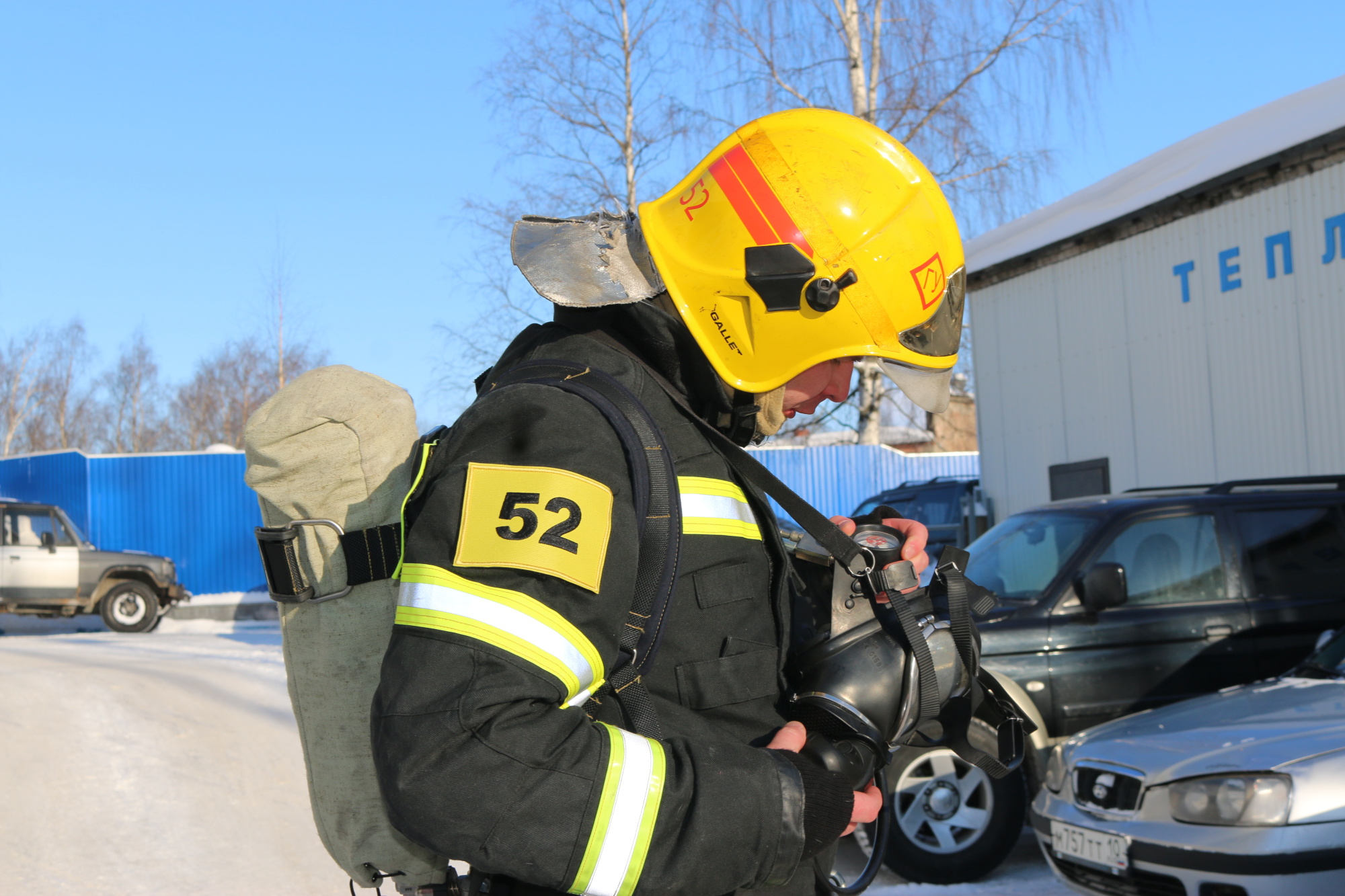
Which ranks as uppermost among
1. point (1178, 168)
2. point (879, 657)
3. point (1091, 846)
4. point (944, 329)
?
point (1178, 168)

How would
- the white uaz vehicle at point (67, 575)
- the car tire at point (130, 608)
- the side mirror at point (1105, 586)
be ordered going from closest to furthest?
the side mirror at point (1105, 586) → the white uaz vehicle at point (67, 575) → the car tire at point (130, 608)

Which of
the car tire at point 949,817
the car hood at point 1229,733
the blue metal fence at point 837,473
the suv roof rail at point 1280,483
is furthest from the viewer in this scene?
the blue metal fence at point 837,473

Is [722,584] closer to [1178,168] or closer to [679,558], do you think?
[679,558]

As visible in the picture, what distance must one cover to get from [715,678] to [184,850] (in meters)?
4.75

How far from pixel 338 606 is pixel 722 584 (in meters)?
0.55

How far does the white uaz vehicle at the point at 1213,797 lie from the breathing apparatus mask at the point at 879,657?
241 cm

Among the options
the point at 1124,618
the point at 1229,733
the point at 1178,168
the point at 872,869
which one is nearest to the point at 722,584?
the point at 872,869

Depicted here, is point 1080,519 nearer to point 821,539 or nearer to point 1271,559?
point 1271,559

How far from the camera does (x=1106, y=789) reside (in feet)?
14.0

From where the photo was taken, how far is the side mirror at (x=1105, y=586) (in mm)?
5258

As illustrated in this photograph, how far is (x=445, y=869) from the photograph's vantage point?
62.3 inches

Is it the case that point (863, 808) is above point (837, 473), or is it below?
below

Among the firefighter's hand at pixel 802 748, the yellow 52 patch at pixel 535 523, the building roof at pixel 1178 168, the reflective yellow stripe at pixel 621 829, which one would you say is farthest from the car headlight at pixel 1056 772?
the building roof at pixel 1178 168

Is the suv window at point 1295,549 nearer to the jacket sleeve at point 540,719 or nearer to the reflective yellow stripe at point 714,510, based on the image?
the reflective yellow stripe at point 714,510
